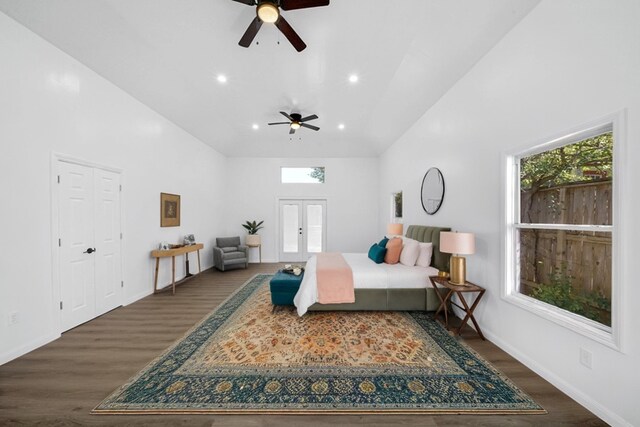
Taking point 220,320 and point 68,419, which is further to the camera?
point 220,320

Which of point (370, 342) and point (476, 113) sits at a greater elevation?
point (476, 113)

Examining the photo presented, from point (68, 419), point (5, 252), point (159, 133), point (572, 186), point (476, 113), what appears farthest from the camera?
point (159, 133)

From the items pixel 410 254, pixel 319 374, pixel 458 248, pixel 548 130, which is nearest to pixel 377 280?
pixel 410 254

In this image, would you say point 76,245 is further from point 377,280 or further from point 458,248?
point 458,248

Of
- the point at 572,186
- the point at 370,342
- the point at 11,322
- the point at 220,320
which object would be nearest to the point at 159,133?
the point at 11,322

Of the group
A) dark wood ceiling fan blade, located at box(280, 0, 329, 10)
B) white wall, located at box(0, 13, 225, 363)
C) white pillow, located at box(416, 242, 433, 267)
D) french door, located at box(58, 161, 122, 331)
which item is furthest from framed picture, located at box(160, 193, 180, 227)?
white pillow, located at box(416, 242, 433, 267)

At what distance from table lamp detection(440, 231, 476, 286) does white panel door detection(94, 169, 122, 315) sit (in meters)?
4.69

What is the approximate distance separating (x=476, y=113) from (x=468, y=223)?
1.40 metres

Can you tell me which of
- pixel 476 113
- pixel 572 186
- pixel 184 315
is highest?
pixel 476 113

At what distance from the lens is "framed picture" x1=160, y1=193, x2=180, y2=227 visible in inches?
176

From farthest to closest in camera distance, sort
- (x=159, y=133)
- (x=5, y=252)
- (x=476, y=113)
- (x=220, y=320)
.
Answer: (x=159, y=133) → (x=220, y=320) → (x=476, y=113) → (x=5, y=252)

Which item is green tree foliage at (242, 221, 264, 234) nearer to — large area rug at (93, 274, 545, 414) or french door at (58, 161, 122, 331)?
french door at (58, 161, 122, 331)

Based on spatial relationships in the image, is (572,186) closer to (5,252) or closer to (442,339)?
(442,339)

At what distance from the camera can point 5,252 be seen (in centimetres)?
224
